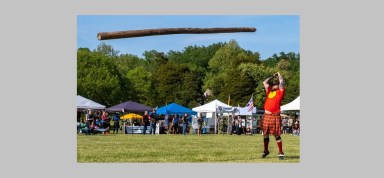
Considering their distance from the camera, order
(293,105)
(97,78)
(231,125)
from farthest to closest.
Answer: (231,125)
(97,78)
(293,105)

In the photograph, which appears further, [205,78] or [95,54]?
[205,78]

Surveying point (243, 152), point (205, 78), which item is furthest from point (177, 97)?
point (243, 152)

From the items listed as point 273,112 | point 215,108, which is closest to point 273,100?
point 273,112

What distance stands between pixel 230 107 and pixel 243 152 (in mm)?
13019

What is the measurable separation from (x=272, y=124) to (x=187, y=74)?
1789cm

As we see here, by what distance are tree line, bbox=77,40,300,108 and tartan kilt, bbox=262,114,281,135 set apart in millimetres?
5969

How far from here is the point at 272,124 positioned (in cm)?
1353

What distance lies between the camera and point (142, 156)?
13.7m

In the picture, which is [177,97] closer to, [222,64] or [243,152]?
[222,64]

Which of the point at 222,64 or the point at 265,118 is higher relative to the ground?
the point at 222,64

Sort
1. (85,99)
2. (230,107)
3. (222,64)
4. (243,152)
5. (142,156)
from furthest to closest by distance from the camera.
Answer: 1. (230,107)
2. (222,64)
3. (85,99)
4. (243,152)
5. (142,156)

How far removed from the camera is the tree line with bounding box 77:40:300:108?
22.6m

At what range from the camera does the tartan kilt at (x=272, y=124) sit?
44.3ft

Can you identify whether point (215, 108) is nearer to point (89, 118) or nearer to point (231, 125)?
point (231, 125)
